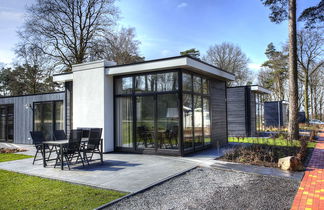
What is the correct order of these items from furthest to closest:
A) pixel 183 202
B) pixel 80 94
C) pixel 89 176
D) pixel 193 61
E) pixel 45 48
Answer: pixel 45 48, pixel 80 94, pixel 193 61, pixel 89 176, pixel 183 202

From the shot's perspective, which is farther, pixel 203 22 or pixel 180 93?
pixel 203 22

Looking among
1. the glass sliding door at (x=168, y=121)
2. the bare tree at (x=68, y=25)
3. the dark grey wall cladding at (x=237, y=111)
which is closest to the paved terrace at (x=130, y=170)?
the glass sliding door at (x=168, y=121)

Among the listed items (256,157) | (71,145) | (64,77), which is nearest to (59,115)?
(64,77)

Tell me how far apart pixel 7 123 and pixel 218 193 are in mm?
12817

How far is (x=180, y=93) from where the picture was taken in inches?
292

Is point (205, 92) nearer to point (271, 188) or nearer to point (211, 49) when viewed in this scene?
point (271, 188)

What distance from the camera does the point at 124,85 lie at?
340 inches

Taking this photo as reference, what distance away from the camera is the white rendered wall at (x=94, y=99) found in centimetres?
842

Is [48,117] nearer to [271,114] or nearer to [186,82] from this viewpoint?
[186,82]

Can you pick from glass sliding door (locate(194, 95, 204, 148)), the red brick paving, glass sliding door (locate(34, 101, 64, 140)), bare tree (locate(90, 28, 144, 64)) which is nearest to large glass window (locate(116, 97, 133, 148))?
glass sliding door (locate(194, 95, 204, 148))

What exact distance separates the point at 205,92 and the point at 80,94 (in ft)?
15.9

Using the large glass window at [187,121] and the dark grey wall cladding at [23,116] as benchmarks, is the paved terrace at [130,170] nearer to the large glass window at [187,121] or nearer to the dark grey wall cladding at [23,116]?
the large glass window at [187,121]

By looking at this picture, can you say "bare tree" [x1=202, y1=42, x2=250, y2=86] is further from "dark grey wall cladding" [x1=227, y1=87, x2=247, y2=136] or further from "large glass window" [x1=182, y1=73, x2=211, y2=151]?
"large glass window" [x1=182, y1=73, x2=211, y2=151]

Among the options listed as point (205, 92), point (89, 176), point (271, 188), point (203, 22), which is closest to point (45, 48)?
point (203, 22)
